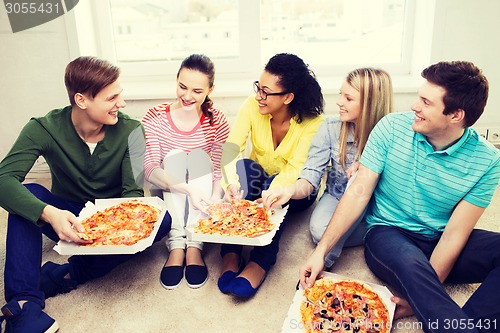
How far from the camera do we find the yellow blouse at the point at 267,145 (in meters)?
2.12

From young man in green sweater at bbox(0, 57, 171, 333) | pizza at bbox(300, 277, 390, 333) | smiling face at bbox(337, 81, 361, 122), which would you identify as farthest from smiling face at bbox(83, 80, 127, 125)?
pizza at bbox(300, 277, 390, 333)

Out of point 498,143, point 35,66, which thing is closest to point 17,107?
point 35,66

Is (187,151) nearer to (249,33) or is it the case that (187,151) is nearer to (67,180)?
(67,180)

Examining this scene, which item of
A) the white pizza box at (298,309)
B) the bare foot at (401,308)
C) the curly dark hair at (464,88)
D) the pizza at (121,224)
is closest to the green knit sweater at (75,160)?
the pizza at (121,224)

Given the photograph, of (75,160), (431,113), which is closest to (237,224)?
(75,160)

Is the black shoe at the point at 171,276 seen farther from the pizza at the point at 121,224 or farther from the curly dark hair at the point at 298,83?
the curly dark hair at the point at 298,83

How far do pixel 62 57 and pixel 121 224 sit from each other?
56.3 inches

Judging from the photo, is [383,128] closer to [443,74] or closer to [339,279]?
[443,74]

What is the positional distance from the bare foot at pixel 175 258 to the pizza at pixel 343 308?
2.03 ft

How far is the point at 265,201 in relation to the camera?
75.7 inches

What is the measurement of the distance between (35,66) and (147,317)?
6.07 feet

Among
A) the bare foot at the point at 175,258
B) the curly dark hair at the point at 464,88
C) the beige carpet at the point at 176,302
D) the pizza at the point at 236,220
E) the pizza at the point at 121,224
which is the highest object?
the curly dark hair at the point at 464,88

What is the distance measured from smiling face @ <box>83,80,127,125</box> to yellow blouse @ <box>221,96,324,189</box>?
0.57 meters

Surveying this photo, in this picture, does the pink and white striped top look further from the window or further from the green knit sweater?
the window
